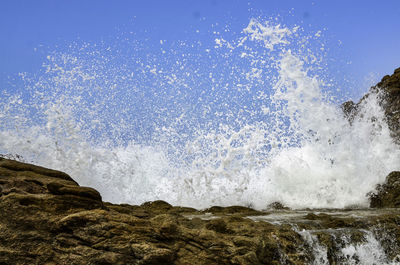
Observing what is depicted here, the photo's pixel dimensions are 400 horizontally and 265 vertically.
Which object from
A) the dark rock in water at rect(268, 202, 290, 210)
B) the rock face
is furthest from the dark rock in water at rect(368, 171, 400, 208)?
the rock face

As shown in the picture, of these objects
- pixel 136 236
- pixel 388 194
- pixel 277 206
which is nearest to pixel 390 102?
pixel 388 194

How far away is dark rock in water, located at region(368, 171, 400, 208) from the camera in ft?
35.7

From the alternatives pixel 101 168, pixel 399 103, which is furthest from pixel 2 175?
pixel 399 103

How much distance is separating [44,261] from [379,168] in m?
11.4

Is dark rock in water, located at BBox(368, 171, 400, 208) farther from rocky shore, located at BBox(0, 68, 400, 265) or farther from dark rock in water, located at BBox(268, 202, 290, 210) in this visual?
rocky shore, located at BBox(0, 68, 400, 265)

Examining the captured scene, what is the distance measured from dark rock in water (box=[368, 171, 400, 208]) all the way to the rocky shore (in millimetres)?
4232

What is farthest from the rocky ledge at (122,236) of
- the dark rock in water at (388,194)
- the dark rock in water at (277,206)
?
the dark rock in water at (277,206)

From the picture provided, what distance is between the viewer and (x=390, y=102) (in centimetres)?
1758

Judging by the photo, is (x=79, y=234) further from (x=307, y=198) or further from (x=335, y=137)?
(x=335, y=137)

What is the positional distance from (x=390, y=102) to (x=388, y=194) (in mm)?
7573

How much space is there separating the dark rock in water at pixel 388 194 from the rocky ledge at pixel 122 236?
14.7ft

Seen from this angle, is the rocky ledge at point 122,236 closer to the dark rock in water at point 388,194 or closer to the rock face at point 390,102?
the dark rock in water at point 388,194

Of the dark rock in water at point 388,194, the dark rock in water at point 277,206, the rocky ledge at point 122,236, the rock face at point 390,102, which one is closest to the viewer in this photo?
the rocky ledge at point 122,236

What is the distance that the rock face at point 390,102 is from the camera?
53.0 feet
